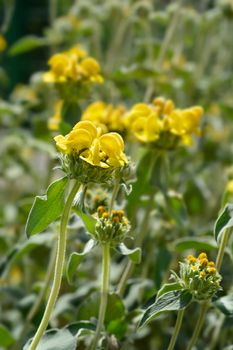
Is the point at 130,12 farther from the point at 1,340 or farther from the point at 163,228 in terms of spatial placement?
the point at 1,340

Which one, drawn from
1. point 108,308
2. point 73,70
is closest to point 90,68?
point 73,70

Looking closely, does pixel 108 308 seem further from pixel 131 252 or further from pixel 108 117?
pixel 108 117

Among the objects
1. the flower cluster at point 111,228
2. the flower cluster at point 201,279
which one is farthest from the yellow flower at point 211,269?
the flower cluster at point 111,228

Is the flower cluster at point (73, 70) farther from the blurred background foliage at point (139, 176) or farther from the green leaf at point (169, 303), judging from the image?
the green leaf at point (169, 303)

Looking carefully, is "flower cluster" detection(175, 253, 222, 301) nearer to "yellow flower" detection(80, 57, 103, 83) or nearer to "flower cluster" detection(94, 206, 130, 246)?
"flower cluster" detection(94, 206, 130, 246)

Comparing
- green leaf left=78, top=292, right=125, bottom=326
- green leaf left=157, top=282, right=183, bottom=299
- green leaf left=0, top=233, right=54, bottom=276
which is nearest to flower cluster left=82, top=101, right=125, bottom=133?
green leaf left=0, top=233, right=54, bottom=276
